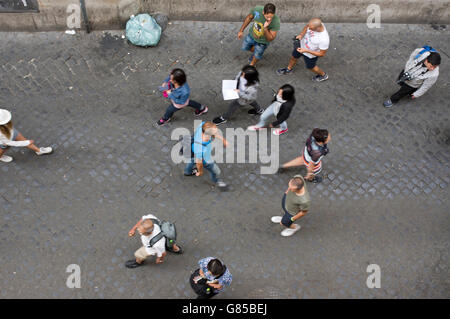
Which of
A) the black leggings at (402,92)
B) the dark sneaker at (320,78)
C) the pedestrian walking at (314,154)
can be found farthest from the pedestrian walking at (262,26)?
the black leggings at (402,92)

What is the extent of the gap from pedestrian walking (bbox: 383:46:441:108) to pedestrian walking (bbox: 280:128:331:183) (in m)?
2.12

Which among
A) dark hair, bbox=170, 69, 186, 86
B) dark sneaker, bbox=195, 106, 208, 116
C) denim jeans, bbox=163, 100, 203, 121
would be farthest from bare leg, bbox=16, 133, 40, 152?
dark sneaker, bbox=195, 106, 208, 116

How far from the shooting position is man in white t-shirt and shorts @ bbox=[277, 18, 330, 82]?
7.12 meters

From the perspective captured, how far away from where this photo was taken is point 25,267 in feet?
20.4

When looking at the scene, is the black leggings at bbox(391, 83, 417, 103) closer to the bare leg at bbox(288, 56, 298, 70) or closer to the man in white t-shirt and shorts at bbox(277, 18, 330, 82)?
the man in white t-shirt and shorts at bbox(277, 18, 330, 82)

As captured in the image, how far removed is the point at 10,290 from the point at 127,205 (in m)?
2.04

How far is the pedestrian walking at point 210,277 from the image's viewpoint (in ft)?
16.8

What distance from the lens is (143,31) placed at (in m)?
8.34

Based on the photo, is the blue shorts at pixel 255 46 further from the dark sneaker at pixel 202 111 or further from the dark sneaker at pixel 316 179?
the dark sneaker at pixel 316 179

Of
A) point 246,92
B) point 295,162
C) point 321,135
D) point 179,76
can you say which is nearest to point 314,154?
point 321,135

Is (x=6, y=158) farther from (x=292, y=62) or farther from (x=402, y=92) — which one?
(x=402, y=92)

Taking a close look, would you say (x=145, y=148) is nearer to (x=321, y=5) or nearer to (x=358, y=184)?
(x=358, y=184)

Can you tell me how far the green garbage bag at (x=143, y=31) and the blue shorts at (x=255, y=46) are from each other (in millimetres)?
1814
